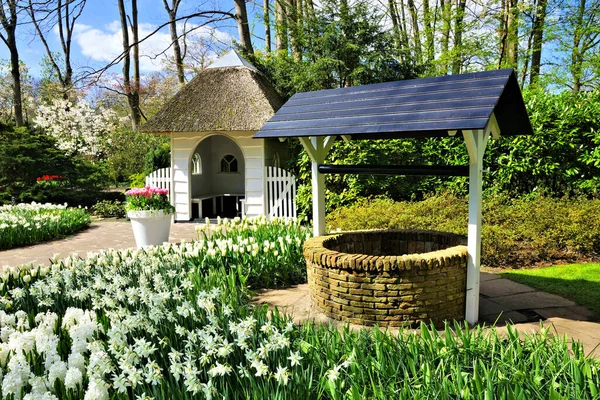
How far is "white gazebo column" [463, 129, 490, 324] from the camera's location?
167 inches

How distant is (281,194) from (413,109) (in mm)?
7694

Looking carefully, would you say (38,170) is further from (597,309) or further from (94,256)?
(597,309)

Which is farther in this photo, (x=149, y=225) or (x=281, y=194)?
(x=281, y=194)

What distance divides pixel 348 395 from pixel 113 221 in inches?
487

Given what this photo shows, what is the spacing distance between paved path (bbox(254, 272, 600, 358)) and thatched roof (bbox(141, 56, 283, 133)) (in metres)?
6.84

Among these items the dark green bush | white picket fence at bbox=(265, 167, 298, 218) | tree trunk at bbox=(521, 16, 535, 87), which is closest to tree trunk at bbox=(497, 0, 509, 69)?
tree trunk at bbox=(521, 16, 535, 87)

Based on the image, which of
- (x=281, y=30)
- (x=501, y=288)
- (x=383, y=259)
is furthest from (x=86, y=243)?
(x=281, y=30)

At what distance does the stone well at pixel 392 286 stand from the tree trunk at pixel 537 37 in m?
14.4

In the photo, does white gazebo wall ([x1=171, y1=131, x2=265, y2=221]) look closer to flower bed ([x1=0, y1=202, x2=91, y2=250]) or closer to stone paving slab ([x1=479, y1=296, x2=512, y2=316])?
flower bed ([x1=0, y1=202, x2=91, y2=250])

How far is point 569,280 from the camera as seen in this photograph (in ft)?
20.1

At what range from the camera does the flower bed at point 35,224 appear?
31.3ft

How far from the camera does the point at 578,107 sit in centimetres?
916

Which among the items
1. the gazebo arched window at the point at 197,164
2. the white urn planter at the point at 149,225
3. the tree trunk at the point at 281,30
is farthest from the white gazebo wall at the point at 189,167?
the tree trunk at the point at 281,30

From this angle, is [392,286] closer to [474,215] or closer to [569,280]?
[474,215]
